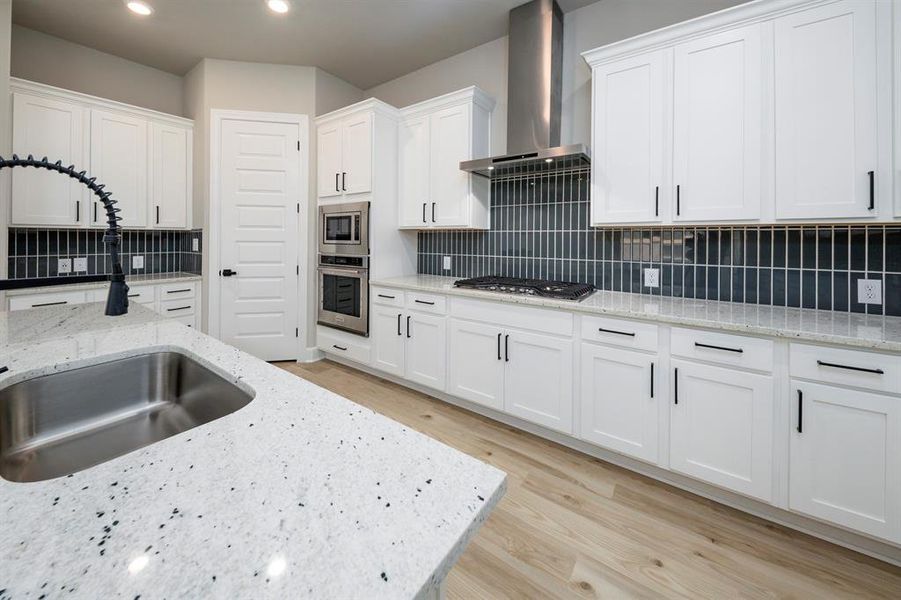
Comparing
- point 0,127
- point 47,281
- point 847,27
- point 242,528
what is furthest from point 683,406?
point 0,127

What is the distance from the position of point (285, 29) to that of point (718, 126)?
131 inches

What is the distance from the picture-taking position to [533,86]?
292 cm

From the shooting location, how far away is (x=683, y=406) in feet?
6.49

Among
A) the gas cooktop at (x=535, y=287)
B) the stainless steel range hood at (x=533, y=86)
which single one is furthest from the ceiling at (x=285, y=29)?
the gas cooktop at (x=535, y=287)

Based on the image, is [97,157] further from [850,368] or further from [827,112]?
[850,368]

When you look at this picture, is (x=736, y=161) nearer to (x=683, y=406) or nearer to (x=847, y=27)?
(x=847, y=27)

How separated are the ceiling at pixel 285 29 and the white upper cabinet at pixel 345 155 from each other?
2.05ft

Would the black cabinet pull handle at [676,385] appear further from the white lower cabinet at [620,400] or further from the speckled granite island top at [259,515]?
the speckled granite island top at [259,515]

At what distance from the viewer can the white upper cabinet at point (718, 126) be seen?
2016mm

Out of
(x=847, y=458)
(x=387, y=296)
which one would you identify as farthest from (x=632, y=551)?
(x=387, y=296)

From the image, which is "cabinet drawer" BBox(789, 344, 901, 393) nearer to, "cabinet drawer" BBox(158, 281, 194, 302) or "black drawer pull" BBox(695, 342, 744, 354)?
"black drawer pull" BBox(695, 342, 744, 354)

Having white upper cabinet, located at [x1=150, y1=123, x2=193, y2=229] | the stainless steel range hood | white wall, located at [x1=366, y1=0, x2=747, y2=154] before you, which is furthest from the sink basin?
white upper cabinet, located at [x1=150, y1=123, x2=193, y2=229]

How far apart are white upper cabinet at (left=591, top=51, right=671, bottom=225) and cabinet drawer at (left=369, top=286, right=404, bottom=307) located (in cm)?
161

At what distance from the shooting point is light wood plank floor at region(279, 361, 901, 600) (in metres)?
1.49
